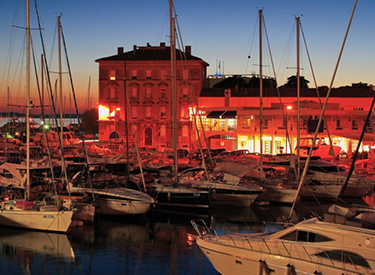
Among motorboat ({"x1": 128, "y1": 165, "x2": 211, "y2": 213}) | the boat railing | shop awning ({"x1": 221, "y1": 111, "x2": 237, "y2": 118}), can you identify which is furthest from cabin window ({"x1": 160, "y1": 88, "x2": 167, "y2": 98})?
the boat railing

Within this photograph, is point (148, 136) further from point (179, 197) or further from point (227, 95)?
point (179, 197)

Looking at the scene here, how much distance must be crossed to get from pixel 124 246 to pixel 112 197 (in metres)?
4.92

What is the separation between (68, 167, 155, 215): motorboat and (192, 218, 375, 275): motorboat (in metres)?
10.1

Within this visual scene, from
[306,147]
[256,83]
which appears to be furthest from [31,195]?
[256,83]

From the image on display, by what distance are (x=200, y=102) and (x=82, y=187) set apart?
120 feet

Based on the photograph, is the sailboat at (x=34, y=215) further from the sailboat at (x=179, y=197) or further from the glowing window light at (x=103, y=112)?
the glowing window light at (x=103, y=112)

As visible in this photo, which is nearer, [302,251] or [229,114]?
[302,251]

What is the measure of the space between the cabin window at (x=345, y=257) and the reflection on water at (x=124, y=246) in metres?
2.77

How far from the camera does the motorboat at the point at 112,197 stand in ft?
78.3

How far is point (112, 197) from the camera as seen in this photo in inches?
957

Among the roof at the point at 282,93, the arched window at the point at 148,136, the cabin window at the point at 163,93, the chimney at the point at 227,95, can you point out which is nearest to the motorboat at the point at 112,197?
the chimney at the point at 227,95

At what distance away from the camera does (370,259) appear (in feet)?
38.5

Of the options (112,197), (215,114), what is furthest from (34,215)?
(215,114)

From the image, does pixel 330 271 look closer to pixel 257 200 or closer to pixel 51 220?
pixel 51 220
